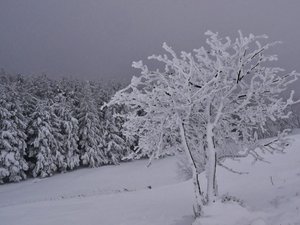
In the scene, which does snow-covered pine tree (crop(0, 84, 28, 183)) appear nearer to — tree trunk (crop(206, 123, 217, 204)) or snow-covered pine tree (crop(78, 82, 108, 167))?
snow-covered pine tree (crop(78, 82, 108, 167))

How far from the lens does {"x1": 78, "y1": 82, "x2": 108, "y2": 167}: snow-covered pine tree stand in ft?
177

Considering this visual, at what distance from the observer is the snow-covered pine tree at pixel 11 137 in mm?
43250

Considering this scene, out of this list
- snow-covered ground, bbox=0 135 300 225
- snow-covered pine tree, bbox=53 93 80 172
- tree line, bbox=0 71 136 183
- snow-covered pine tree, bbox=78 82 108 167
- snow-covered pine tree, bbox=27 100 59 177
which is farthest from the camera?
snow-covered pine tree, bbox=78 82 108 167

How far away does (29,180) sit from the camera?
151ft

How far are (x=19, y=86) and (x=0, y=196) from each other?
20.1 metres

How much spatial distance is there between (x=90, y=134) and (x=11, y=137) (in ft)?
44.1

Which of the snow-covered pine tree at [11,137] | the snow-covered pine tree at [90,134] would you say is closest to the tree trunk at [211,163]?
the snow-covered pine tree at [11,137]

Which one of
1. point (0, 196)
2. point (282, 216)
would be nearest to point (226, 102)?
point (282, 216)

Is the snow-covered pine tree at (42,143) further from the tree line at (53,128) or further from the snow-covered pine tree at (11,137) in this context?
the snow-covered pine tree at (11,137)

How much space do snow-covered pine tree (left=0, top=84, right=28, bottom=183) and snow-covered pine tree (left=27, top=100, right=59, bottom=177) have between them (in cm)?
137

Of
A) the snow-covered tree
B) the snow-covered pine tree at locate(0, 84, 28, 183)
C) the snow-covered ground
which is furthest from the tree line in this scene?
the snow-covered tree

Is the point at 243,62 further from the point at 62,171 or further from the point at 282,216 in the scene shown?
the point at 62,171

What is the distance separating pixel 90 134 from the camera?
2153 inches

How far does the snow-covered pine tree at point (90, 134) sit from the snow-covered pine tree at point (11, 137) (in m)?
9.60
